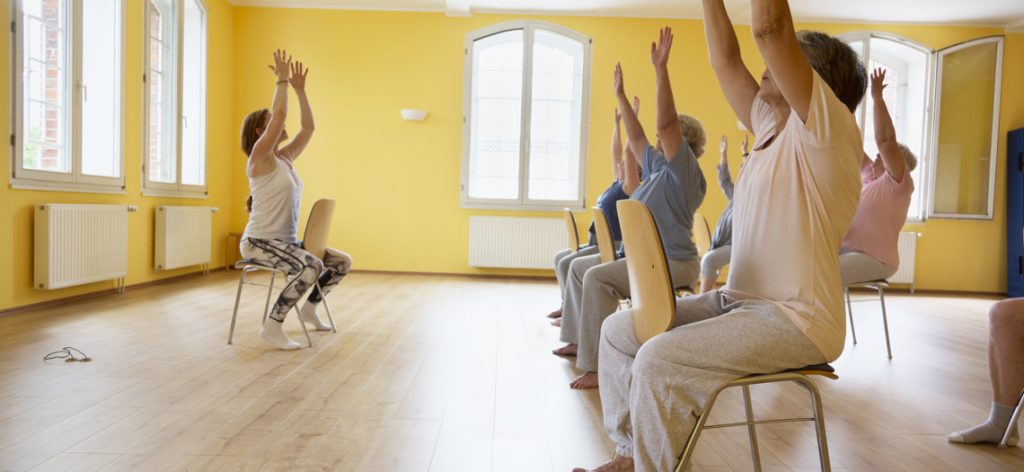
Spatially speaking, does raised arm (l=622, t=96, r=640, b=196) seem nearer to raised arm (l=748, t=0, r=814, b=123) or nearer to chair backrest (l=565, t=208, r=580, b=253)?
chair backrest (l=565, t=208, r=580, b=253)

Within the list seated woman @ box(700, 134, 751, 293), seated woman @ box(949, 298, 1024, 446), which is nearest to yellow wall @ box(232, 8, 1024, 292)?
seated woman @ box(700, 134, 751, 293)

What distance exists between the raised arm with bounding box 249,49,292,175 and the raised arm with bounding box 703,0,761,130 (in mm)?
2464

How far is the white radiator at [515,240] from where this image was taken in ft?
25.3

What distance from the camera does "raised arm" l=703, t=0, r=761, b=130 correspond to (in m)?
1.76

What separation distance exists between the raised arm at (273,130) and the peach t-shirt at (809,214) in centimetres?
276

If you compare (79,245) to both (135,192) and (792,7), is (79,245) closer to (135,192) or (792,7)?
(135,192)

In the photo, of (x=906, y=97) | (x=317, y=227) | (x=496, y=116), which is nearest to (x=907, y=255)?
(x=906, y=97)

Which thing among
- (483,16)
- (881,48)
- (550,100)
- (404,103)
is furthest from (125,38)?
(881,48)

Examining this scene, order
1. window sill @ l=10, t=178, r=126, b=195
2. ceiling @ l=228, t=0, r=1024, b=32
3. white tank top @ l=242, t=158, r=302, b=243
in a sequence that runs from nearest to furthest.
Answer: white tank top @ l=242, t=158, r=302, b=243, window sill @ l=10, t=178, r=126, b=195, ceiling @ l=228, t=0, r=1024, b=32

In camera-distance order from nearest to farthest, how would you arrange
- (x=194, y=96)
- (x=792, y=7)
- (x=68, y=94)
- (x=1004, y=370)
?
(x=1004, y=370) → (x=68, y=94) → (x=194, y=96) → (x=792, y=7)

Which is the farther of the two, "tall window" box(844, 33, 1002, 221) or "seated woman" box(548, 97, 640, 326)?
"tall window" box(844, 33, 1002, 221)

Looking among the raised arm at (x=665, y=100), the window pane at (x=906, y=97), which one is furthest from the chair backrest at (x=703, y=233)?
the window pane at (x=906, y=97)

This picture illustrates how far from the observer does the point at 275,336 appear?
11.7ft

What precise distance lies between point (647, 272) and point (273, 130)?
2.60 m
